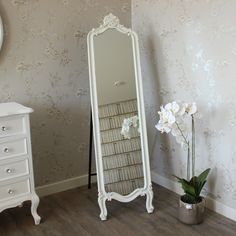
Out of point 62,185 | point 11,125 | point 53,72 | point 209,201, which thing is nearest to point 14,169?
point 11,125

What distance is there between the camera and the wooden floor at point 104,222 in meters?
2.63

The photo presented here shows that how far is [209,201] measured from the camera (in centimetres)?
290

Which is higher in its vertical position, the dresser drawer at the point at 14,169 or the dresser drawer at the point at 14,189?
the dresser drawer at the point at 14,169

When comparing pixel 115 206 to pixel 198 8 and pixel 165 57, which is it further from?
pixel 198 8

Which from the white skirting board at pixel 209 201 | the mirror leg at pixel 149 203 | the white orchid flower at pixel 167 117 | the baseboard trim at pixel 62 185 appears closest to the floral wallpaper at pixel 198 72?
the white skirting board at pixel 209 201

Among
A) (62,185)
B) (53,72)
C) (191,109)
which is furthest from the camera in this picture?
(62,185)

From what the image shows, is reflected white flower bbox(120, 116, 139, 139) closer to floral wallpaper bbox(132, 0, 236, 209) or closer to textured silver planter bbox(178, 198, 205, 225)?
floral wallpaper bbox(132, 0, 236, 209)

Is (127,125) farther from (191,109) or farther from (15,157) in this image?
(15,157)

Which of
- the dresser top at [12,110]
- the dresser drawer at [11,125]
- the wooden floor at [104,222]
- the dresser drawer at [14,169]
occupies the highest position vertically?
the dresser top at [12,110]

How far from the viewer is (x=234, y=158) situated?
264 centimetres

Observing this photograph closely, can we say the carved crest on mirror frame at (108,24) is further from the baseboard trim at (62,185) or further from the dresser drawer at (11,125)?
the baseboard trim at (62,185)

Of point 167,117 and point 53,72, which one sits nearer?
point 167,117

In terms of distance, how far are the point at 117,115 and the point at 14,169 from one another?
0.86 meters

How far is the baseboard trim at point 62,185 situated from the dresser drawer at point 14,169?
0.63 m
